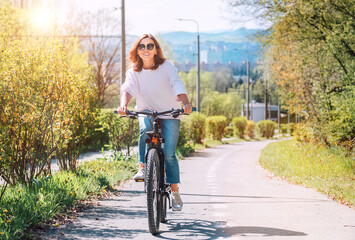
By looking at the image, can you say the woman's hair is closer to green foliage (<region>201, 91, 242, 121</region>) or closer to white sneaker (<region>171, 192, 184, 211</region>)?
white sneaker (<region>171, 192, 184, 211</region>)

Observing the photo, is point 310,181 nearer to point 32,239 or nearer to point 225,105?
point 32,239

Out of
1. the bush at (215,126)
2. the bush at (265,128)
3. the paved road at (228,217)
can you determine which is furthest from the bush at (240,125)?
the paved road at (228,217)

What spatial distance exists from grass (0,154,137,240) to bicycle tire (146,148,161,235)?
134 centimetres

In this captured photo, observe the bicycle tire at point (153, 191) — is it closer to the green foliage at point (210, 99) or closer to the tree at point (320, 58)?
the tree at point (320, 58)

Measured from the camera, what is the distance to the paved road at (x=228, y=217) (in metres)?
5.96

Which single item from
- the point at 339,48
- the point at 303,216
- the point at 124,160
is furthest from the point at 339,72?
the point at 303,216

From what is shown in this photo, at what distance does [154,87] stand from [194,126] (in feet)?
77.2

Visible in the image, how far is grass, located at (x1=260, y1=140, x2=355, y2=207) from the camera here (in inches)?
373

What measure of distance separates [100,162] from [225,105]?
74088 millimetres

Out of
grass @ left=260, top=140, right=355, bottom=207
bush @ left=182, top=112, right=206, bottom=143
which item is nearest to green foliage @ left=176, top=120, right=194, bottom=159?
bush @ left=182, top=112, right=206, bottom=143

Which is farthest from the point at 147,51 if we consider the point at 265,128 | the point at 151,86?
the point at 265,128

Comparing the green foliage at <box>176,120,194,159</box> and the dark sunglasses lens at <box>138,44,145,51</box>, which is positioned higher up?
the dark sunglasses lens at <box>138,44,145,51</box>

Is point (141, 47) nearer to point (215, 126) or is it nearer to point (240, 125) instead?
point (215, 126)

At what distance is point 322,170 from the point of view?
41.3 feet
